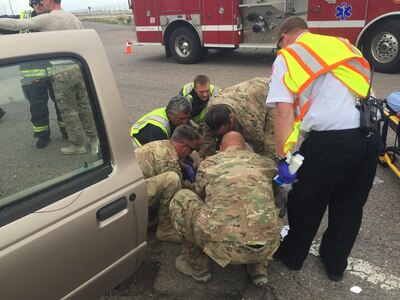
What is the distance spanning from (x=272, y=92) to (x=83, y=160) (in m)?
1.10

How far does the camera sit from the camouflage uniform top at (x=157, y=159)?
293 centimetres

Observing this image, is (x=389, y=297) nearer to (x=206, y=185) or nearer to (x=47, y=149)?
(x=206, y=185)

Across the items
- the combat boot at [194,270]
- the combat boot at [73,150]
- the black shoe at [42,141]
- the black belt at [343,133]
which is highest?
the black shoe at [42,141]

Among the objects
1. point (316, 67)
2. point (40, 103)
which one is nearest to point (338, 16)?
point (316, 67)

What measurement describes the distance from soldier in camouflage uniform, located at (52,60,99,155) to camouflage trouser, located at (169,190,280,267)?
835 millimetres

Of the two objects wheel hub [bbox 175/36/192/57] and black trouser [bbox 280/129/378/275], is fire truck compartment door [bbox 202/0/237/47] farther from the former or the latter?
black trouser [bbox 280/129/378/275]

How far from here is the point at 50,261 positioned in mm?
1563

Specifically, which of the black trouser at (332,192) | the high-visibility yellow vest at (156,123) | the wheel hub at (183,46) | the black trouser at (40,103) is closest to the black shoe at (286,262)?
the black trouser at (332,192)

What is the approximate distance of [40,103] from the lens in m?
1.67

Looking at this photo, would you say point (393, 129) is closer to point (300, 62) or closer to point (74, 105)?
point (300, 62)

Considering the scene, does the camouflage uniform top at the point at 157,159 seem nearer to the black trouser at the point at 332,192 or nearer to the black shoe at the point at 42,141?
the black trouser at the point at 332,192

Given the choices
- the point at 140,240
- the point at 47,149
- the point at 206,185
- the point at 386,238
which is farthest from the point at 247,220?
the point at 386,238

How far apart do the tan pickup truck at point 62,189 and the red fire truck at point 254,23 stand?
268 inches

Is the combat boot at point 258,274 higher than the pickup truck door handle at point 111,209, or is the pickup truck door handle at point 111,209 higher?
the pickup truck door handle at point 111,209
